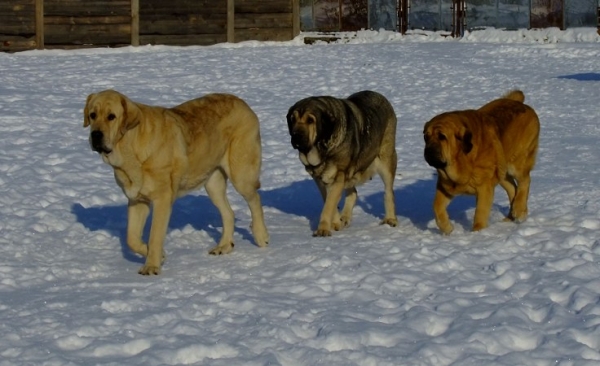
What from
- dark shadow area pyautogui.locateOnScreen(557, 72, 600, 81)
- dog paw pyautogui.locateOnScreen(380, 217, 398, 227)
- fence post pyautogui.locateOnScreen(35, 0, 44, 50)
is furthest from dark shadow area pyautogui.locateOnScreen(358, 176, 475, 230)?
fence post pyautogui.locateOnScreen(35, 0, 44, 50)

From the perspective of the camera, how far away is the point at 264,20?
→ 1176 inches

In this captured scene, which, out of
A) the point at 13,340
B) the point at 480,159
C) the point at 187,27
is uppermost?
the point at 187,27

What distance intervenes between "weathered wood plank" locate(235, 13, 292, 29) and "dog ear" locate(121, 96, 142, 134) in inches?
861

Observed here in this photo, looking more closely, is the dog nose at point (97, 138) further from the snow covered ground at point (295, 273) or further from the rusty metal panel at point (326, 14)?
the rusty metal panel at point (326, 14)

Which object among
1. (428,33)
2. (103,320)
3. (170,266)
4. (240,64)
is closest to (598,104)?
(240,64)

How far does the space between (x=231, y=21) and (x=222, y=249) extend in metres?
21.3

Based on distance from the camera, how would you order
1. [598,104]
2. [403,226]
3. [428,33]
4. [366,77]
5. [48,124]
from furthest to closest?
[428,33], [366,77], [598,104], [48,124], [403,226]

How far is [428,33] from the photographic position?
3266cm

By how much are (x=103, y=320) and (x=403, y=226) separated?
3.83 m

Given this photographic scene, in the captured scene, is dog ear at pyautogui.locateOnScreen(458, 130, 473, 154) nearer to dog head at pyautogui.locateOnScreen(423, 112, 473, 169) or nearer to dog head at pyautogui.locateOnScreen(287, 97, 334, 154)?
dog head at pyautogui.locateOnScreen(423, 112, 473, 169)

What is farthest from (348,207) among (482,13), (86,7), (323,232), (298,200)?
(482,13)

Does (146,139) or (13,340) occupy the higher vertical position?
(146,139)

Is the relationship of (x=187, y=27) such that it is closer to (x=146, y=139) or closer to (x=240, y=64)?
(x=240, y=64)

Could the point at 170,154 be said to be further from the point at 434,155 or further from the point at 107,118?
the point at 434,155
